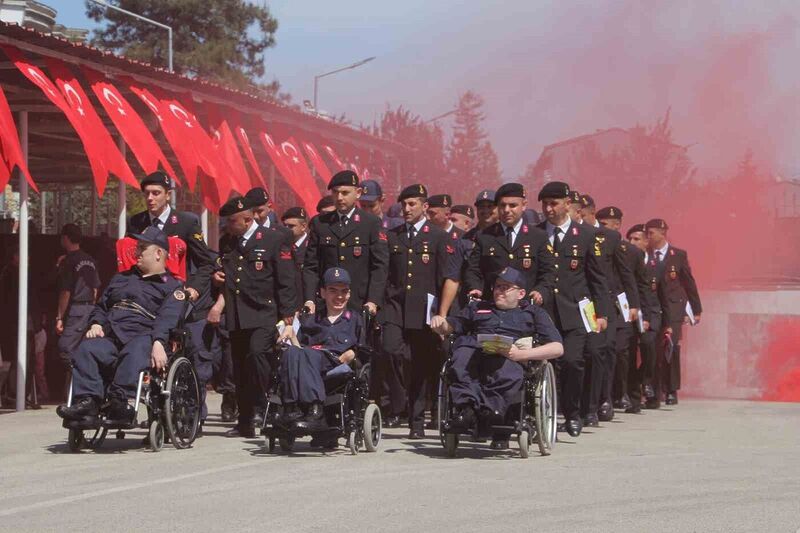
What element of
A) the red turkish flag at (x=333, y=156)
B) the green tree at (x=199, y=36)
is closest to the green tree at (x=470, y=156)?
the green tree at (x=199, y=36)

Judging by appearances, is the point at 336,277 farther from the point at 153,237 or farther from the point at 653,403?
the point at 653,403

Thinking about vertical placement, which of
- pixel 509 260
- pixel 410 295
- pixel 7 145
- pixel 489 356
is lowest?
pixel 489 356

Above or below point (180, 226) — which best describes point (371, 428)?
below

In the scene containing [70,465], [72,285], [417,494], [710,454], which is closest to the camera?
[417,494]

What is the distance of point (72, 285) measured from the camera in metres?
17.4

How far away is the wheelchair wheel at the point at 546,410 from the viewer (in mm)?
11680

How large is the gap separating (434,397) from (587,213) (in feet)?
8.66

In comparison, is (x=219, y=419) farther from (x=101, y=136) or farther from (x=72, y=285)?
(x=101, y=136)

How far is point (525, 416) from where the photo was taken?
11.7m

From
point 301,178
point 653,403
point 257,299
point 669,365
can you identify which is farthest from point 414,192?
point 301,178

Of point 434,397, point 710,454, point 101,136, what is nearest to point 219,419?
point 434,397

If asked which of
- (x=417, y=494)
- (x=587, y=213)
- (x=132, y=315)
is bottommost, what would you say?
(x=417, y=494)

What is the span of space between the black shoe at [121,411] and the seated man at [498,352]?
7.79 feet

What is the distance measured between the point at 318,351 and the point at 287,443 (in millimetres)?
743
